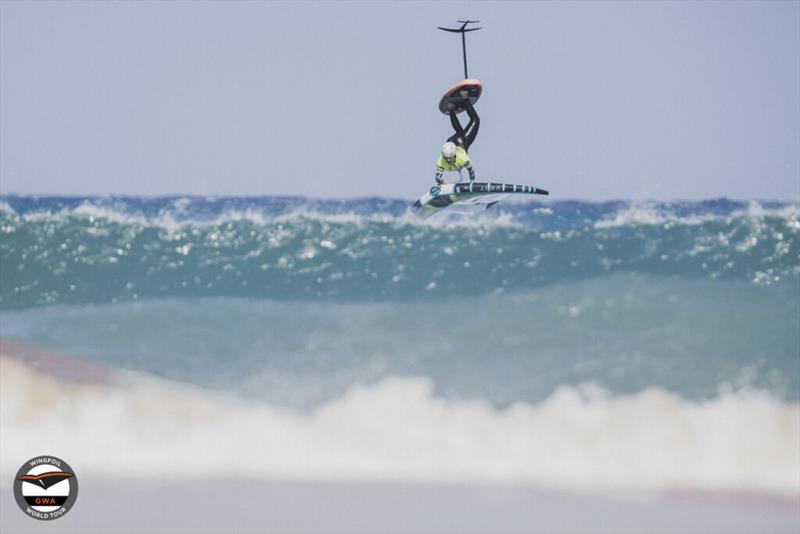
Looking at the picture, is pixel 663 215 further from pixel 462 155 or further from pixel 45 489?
pixel 45 489

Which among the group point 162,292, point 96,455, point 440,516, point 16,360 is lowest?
point 440,516

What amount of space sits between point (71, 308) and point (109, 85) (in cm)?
117

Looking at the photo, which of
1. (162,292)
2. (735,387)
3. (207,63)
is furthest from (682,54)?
(162,292)

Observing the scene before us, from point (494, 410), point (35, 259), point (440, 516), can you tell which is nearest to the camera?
point (440, 516)

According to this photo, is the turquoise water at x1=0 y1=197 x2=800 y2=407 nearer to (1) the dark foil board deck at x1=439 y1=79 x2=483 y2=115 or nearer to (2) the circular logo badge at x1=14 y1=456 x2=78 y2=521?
(2) the circular logo badge at x1=14 y1=456 x2=78 y2=521

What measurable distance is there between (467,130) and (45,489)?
2478mm

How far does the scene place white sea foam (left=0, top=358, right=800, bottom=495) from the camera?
4.16m

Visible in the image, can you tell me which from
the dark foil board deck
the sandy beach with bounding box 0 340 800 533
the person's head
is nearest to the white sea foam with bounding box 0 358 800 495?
the sandy beach with bounding box 0 340 800 533

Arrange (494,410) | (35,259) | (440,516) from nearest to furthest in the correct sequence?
(440,516), (494,410), (35,259)

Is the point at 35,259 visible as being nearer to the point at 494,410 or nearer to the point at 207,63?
the point at 207,63

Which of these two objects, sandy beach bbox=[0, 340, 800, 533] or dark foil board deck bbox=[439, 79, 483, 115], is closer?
sandy beach bbox=[0, 340, 800, 533]

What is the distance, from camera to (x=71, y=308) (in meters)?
4.52

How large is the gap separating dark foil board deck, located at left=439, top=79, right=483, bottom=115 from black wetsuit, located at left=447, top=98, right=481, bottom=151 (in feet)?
0.08

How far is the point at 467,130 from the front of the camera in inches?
163
